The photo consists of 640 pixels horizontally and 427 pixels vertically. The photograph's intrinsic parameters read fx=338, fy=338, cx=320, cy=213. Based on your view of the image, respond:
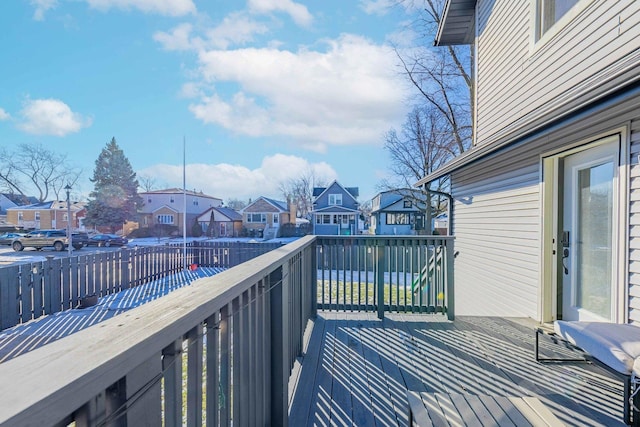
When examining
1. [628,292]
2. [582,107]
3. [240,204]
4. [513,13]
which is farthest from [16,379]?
[240,204]

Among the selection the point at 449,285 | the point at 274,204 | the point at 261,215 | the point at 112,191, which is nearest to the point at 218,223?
the point at 261,215

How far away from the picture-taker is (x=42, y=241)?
20906mm

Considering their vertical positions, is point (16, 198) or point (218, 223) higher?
point (16, 198)

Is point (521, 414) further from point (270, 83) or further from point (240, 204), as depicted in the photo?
point (240, 204)

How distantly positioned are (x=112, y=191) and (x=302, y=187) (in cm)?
2159

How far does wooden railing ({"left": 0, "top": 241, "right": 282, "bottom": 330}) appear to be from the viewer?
18.0 feet

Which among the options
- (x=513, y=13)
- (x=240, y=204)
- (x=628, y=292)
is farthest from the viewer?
(x=240, y=204)

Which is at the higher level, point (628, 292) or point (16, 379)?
point (16, 379)

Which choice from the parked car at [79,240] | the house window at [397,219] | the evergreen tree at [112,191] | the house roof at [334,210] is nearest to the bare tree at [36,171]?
the evergreen tree at [112,191]

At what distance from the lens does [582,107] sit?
2.64 m

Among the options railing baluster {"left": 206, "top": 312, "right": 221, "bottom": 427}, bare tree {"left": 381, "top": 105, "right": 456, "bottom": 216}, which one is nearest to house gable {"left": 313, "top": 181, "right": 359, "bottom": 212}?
bare tree {"left": 381, "top": 105, "right": 456, "bottom": 216}

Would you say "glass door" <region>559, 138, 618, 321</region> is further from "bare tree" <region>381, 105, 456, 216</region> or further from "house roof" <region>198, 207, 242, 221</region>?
"house roof" <region>198, 207, 242, 221</region>

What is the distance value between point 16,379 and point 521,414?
1919mm

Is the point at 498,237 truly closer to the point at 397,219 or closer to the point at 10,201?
the point at 397,219
